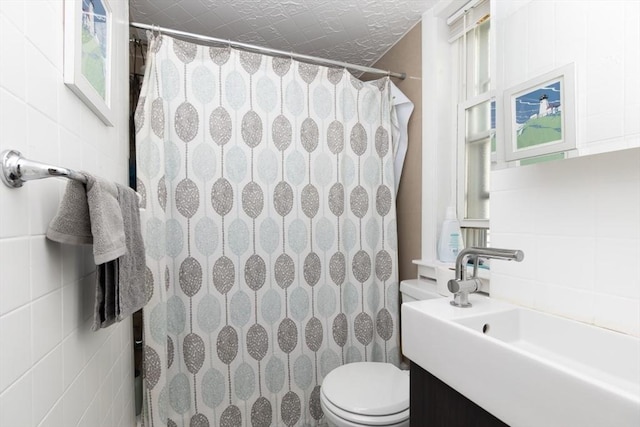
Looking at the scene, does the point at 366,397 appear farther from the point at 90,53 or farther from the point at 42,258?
the point at 90,53

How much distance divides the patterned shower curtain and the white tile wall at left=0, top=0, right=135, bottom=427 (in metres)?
0.49

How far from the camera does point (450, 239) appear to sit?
1533mm

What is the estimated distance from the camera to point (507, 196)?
1131 millimetres

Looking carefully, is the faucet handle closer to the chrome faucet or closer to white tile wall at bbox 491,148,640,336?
the chrome faucet

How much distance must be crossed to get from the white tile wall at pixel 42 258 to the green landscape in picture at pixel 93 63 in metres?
0.08

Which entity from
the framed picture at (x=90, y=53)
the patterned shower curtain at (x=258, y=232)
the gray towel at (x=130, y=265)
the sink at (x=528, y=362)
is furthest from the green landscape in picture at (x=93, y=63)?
the sink at (x=528, y=362)

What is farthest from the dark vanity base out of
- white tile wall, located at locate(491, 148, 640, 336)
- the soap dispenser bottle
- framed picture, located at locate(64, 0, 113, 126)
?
framed picture, located at locate(64, 0, 113, 126)

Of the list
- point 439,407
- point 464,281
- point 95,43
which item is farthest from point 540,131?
point 95,43

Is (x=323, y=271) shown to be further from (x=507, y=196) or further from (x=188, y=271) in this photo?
(x=507, y=196)

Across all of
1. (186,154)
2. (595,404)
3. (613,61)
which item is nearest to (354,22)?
(186,154)

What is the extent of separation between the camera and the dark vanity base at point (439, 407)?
2.48 ft

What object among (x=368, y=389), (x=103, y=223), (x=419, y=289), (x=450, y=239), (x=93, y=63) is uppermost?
(x=93, y=63)

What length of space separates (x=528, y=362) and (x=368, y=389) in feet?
2.55

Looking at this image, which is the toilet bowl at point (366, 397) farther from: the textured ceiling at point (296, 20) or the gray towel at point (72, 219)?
the textured ceiling at point (296, 20)
